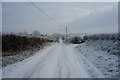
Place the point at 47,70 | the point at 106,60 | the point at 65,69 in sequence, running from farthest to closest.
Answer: the point at 106,60 → the point at 65,69 → the point at 47,70

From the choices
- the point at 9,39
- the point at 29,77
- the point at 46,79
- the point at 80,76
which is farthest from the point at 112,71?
the point at 9,39

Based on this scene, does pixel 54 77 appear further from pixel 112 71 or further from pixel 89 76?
pixel 112 71

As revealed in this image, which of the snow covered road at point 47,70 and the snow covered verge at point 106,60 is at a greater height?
the snow covered verge at point 106,60

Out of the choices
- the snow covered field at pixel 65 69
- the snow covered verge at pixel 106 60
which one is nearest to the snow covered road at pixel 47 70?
the snow covered field at pixel 65 69

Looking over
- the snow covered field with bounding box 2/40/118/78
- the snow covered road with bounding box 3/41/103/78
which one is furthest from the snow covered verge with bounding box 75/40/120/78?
the snow covered road with bounding box 3/41/103/78

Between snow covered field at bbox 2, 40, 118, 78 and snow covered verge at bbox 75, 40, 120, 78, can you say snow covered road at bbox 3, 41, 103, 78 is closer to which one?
snow covered field at bbox 2, 40, 118, 78

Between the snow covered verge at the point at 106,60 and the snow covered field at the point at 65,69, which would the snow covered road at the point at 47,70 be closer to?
the snow covered field at the point at 65,69

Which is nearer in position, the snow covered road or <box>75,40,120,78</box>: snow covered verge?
the snow covered road

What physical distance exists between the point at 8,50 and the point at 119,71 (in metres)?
16.1

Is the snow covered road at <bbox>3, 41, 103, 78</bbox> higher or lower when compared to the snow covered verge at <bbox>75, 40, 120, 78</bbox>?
lower

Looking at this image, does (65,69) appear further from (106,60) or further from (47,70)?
(106,60)

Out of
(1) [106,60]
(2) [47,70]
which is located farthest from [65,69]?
(1) [106,60]

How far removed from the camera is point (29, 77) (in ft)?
31.4

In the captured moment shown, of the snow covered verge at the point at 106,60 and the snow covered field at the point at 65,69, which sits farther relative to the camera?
the snow covered verge at the point at 106,60
